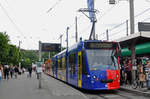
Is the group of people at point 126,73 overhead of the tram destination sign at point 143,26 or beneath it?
beneath

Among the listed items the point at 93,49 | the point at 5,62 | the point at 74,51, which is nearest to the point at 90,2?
the point at 74,51

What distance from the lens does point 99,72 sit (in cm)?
1429

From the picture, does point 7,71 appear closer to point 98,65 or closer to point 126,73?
point 126,73

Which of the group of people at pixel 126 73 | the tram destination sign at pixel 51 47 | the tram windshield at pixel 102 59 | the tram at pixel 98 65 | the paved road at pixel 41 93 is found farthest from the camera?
the tram destination sign at pixel 51 47

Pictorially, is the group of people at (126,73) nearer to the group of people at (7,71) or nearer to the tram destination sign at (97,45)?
the tram destination sign at (97,45)

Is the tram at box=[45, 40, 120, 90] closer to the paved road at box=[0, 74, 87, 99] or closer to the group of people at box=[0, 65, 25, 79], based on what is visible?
the paved road at box=[0, 74, 87, 99]

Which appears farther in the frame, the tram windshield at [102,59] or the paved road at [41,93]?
the tram windshield at [102,59]

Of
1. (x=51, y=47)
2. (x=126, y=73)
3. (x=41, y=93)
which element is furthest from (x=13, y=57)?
(x=41, y=93)

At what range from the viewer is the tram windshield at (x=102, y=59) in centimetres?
1452

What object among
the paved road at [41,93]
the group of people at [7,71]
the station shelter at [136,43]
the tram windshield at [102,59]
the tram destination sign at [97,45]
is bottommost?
the paved road at [41,93]

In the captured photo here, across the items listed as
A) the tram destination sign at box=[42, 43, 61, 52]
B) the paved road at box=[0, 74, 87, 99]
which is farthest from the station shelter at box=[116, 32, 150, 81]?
the tram destination sign at box=[42, 43, 61, 52]

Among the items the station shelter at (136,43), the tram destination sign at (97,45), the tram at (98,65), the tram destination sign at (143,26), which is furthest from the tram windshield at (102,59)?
the tram destination sign at (143,26)

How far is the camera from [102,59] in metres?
14.7

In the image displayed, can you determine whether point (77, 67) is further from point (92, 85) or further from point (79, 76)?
point (92, 85)
